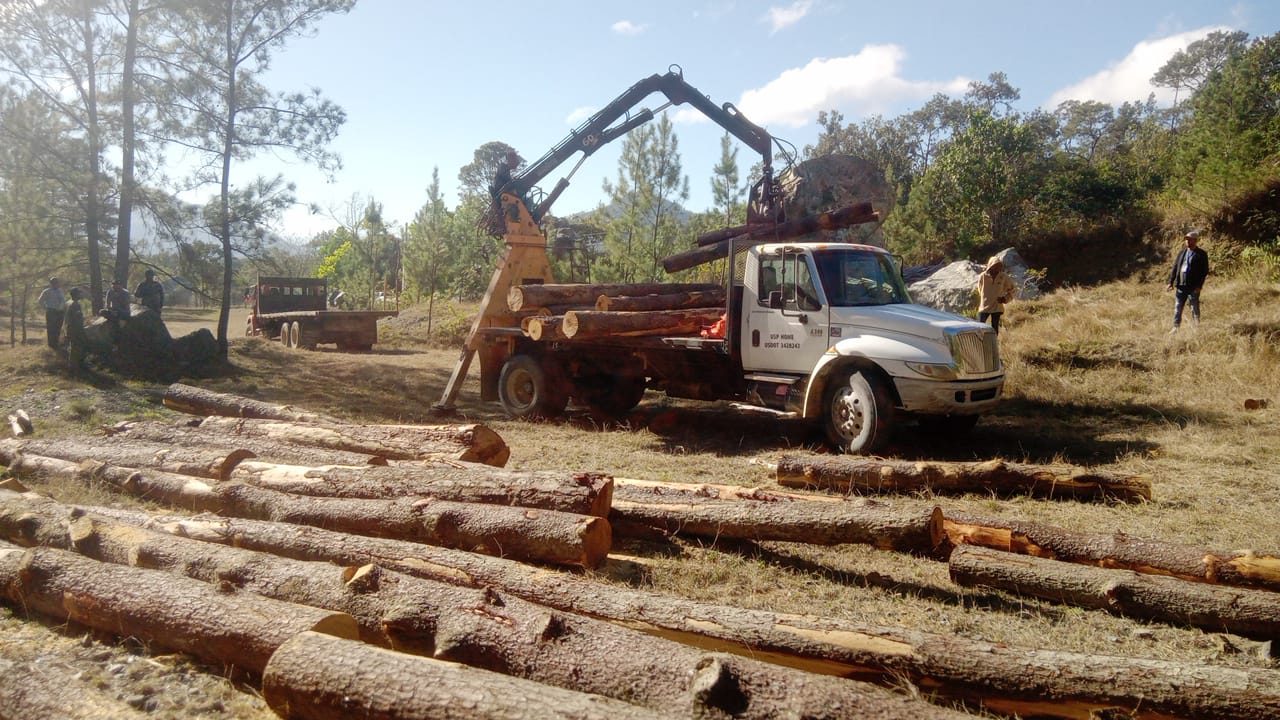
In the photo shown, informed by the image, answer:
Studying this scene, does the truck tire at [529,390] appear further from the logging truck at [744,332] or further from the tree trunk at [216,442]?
the tree trunk at [216,442]

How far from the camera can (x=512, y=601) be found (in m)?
3.73

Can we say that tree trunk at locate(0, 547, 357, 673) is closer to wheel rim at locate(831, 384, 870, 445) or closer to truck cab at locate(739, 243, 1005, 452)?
wheel rim at locate(831, 384, 870, 445)

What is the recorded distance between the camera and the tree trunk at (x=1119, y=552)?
434cm

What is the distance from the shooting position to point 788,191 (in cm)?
2041

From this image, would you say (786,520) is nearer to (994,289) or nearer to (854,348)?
(854,348)

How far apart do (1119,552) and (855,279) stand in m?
4.77

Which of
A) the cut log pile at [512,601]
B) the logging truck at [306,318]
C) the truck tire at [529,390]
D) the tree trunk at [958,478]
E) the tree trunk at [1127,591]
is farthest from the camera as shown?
the logging truck at [306,318]

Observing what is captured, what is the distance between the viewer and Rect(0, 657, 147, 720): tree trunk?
3.21 metres

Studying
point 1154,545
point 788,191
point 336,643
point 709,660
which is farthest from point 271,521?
point 788,191

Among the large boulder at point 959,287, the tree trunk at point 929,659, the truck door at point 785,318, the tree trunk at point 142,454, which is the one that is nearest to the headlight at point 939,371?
the truck door at point 785,318

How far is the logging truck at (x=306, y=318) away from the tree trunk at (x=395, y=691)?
1958 centimetres

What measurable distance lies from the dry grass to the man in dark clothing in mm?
2038

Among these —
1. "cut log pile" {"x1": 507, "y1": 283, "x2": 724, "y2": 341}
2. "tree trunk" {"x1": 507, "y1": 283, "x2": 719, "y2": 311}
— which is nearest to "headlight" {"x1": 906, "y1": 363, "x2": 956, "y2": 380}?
"cut log pile" {"x1": 507, "y1": 283, "x2": 724, "y2": 341}

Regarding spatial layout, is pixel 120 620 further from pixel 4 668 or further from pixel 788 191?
pixel 788 191
